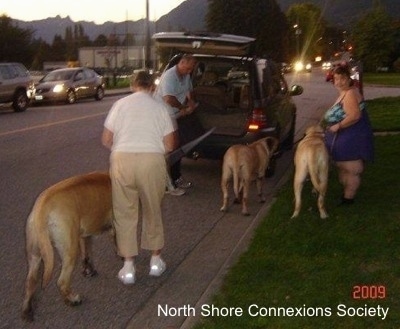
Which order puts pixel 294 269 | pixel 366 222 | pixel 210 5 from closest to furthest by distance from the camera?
pixel 294 269 → pixel 366 222 → pixel 210 5

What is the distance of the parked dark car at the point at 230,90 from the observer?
9.67m

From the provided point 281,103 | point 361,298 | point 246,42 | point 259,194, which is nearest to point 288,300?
point 361,298

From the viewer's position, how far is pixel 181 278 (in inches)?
250

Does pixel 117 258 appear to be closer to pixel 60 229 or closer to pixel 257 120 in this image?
pixel 60 229

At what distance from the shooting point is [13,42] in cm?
4862

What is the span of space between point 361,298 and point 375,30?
6676cm

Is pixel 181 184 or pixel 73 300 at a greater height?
pixel 73 300

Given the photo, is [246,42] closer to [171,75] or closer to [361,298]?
[171,75]

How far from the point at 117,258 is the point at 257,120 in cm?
416

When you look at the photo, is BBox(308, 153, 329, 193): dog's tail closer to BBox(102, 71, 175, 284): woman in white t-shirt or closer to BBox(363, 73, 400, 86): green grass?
BBox(102, 71, 175, 284): woman in white t-shirt

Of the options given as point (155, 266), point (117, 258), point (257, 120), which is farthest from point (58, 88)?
point (155, 266)

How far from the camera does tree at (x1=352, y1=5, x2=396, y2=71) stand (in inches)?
2744

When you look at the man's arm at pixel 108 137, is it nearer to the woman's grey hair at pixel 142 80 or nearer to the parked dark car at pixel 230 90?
the woman's grey hair at pixel 142 80

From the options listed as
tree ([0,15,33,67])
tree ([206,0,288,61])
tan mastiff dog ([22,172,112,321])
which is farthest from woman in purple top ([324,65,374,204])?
tree ([206,0,288,61])
